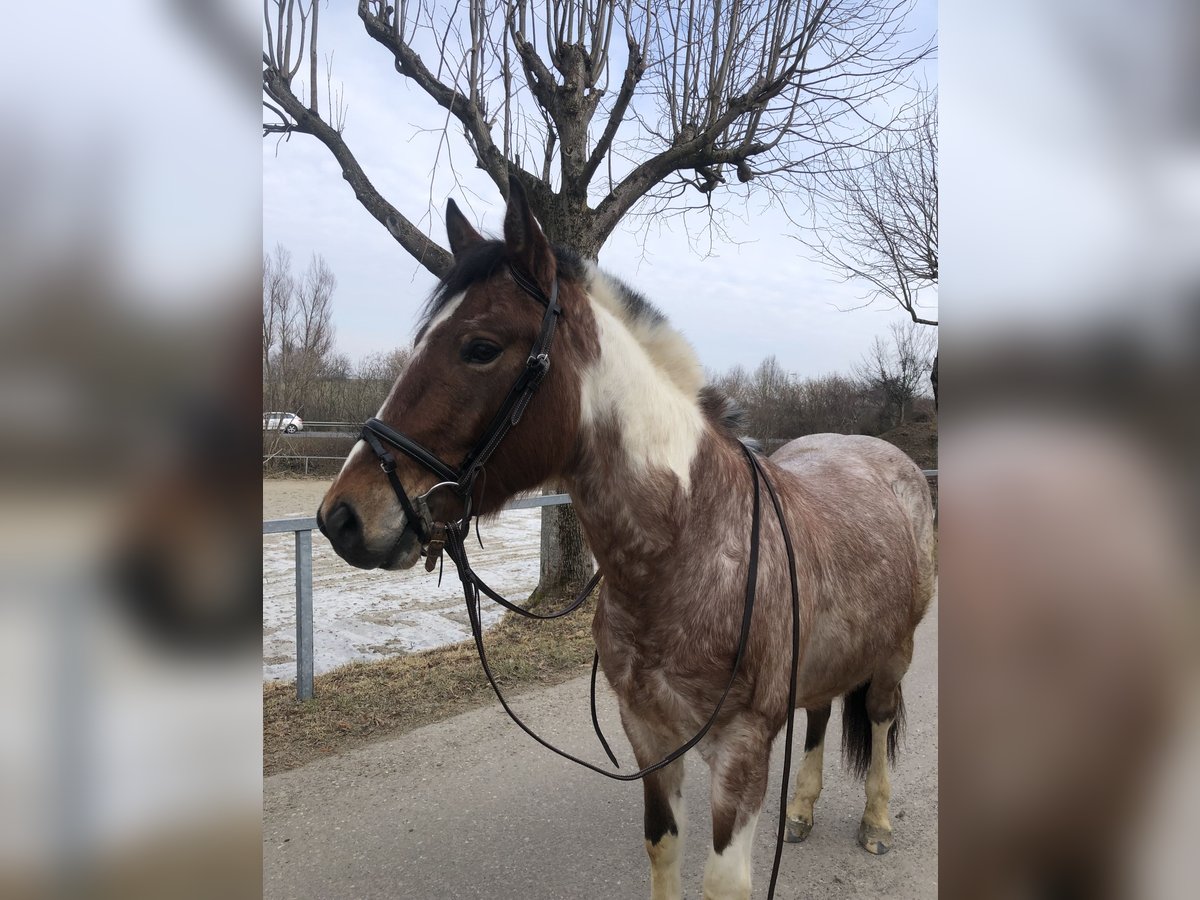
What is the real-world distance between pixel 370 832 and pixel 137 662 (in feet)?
9.45

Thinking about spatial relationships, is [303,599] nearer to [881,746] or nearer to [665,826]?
[665,826]

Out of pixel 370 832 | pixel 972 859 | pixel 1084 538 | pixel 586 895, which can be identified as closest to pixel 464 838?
pixel 370 832

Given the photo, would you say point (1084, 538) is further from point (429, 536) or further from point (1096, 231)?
point (429, 536)

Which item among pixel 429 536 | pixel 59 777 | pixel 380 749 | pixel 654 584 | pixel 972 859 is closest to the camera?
pixel 59 777

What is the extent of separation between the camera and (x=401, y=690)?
4.26 m

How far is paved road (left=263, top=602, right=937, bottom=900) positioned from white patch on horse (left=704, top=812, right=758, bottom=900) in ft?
2.99

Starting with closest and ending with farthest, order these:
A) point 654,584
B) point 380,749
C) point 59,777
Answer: point 59,777, point 654,584, point 380,749

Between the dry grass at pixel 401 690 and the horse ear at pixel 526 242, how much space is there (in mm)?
3024

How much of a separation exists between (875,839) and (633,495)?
2.23 m

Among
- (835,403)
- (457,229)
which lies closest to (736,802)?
(457,229)

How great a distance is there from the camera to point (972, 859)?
0.60m

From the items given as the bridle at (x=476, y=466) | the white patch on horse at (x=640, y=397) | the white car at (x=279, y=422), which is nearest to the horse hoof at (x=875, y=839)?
the bridle at (x=476, y=466)

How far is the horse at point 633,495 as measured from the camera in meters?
1.63

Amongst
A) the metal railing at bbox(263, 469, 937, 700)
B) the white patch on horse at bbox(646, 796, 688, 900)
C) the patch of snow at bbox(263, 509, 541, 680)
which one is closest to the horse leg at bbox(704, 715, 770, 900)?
the white patch on horse at bbox(646, 796, 688, 900)
